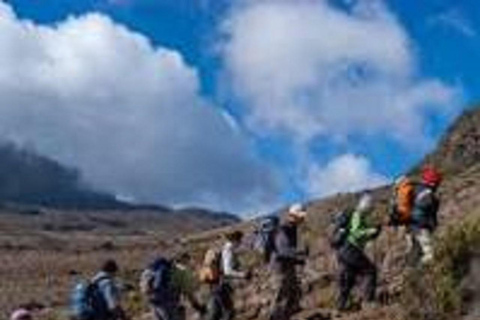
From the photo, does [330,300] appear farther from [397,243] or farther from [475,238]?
[475,238]

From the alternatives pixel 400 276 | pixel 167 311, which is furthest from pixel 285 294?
pixel 400 276

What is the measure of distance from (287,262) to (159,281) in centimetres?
254

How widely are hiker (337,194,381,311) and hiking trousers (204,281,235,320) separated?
2352 millimetres

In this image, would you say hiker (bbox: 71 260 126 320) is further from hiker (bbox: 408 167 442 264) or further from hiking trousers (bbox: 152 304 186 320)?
hiker (bbox: 408 167 442 264)

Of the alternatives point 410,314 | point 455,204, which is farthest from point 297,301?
point 455,204

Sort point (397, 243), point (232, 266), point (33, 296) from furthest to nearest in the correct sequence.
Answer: point (33, 296) → point (397, 243) → point (232, 266)

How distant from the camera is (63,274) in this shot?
307 ft

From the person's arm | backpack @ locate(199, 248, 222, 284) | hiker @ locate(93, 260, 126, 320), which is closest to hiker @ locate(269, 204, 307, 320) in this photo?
the person's arm

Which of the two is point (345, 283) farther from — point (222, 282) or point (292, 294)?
point (222, 282)

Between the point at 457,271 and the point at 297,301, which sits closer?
the point at 457,271

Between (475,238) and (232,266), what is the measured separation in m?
5.39

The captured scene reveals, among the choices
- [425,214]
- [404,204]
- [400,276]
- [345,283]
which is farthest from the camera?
[400,276]

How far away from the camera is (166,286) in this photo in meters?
30.2

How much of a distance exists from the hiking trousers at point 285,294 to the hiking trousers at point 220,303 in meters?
0.96
